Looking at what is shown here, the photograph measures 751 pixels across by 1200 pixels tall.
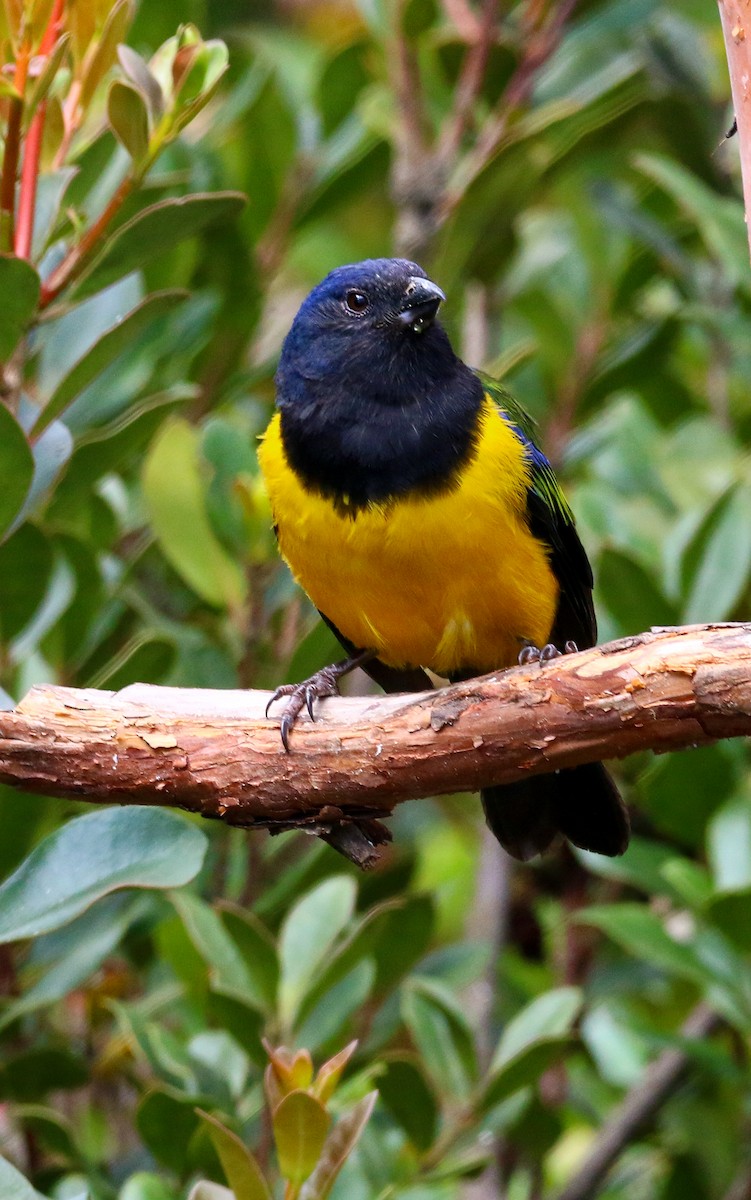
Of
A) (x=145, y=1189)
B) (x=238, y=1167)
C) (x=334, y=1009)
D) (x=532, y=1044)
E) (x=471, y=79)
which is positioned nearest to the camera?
(x=238, y=1167)

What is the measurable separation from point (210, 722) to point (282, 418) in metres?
1.34

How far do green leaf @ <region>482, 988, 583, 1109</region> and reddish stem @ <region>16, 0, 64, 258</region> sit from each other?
1952mm

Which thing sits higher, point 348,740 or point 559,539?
point 348,740

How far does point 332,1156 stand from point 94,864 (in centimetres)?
68

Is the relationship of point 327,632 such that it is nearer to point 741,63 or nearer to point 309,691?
point 309,691

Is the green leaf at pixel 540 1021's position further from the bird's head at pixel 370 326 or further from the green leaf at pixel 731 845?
the bird's head at pixel 370 326

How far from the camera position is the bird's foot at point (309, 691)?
9.79 ft

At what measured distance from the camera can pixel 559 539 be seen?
400 cm

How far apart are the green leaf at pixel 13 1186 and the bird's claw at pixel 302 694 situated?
0.86 m

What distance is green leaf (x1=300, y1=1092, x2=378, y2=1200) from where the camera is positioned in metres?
2.48

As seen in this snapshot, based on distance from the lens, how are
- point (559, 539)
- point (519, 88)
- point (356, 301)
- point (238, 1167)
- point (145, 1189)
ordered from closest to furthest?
1. point (238, 1167)
2. point (145, 1189)
3. point (559, 539)
4. point (356, 301)
5. point (519, 88)

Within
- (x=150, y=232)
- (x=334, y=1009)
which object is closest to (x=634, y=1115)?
(x=334, y=1009)

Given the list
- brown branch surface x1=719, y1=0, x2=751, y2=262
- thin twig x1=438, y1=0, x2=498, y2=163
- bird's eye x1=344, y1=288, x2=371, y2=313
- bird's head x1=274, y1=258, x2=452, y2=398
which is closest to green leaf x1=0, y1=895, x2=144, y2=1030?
bird's head x1=274, y1=258, x2=452, y2=398

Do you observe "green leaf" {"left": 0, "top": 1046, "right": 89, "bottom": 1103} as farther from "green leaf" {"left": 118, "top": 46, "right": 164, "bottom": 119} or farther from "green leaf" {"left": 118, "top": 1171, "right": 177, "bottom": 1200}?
"green leaf" {"left": 118, "top": 46, "right": 164, "bottom": 119}
